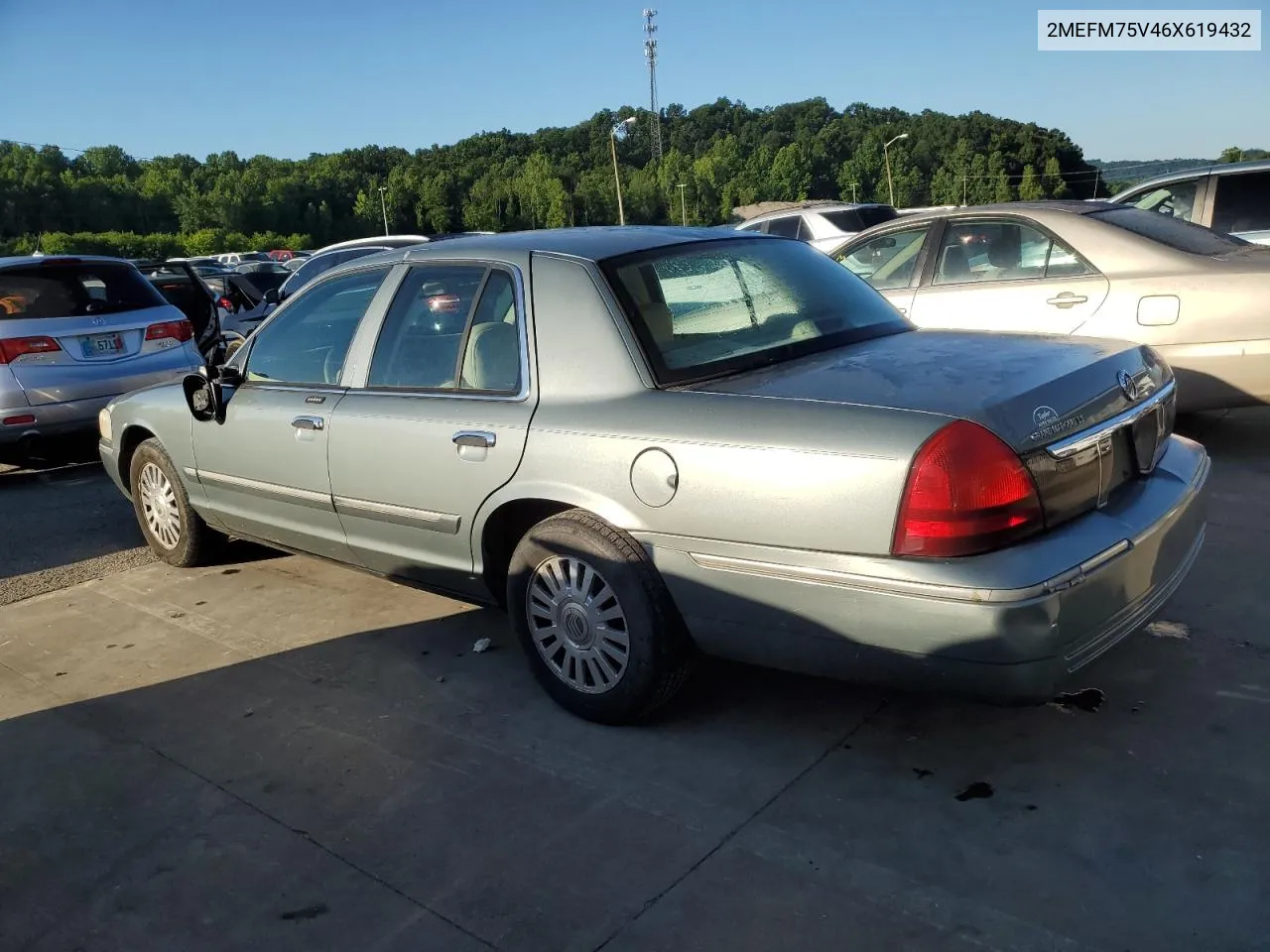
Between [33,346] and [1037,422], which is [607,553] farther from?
[33,346]

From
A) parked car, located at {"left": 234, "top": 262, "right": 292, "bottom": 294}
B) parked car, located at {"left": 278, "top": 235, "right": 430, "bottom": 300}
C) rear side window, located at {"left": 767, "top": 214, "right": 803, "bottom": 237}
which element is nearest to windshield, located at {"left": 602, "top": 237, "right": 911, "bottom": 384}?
parked car, located at {"left": 278, "top": 235, "right": 430, "bottom": 300}

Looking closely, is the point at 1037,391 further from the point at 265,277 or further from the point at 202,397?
the point at 265,277

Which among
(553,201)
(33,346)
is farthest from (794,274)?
(553,201)

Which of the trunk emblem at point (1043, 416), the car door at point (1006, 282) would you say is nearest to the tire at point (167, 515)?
the trunk emblem at point (1043, 416)

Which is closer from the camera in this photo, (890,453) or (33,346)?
(890,453)

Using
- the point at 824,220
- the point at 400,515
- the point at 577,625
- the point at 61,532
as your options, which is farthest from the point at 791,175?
the point at 577,625

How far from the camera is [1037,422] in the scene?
2.79 m

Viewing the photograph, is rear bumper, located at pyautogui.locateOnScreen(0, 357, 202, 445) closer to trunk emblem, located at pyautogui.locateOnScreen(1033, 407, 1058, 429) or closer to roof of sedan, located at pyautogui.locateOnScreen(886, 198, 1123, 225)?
roof of sedan, located at pyautogui.locateOnScreen(886, 198, 1123, 225)

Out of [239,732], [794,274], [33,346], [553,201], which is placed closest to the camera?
[239,732]

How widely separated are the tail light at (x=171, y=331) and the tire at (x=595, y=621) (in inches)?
226

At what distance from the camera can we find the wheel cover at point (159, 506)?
5.41 m

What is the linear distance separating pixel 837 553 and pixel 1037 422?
0.63 meters

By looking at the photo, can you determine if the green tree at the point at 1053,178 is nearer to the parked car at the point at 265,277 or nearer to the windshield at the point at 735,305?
the parked car at the point at 265,277

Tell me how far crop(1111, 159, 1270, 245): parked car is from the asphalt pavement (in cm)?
535
